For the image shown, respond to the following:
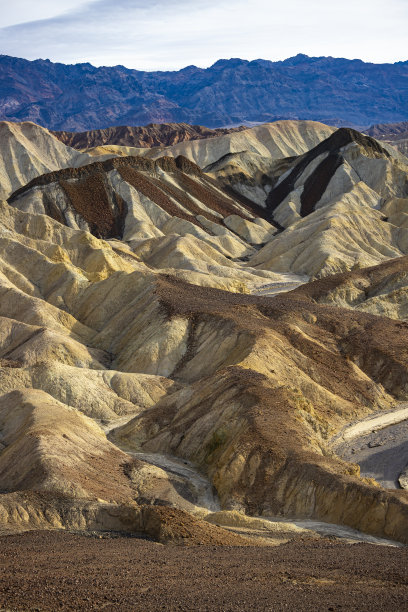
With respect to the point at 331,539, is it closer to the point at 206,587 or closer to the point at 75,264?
the point at 206,587

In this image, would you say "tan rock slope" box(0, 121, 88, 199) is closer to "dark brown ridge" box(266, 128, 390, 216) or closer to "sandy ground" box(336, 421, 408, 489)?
"dark brown ridge" box(266, 128, 390, 216)

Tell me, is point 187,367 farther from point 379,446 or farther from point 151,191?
point 151,191

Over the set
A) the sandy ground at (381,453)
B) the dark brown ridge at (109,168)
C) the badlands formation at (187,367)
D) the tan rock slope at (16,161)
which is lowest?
the sandy ground at (381,453)

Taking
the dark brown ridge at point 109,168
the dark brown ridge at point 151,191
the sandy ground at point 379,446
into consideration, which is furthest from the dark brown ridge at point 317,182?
the sandy ground at point 379,446

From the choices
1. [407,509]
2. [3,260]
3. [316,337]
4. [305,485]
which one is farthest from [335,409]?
[3,260]

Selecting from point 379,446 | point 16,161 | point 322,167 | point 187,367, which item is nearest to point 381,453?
point 379,446

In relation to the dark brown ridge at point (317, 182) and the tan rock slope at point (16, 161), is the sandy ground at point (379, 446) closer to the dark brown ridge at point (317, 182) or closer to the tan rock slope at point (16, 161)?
the dark brown ridge at point (317, 182)
